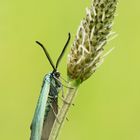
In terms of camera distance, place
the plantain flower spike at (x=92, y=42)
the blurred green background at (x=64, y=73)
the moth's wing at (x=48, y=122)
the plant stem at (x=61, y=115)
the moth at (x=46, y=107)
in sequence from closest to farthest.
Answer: the plant stem at (x=61, y=115)
the plantain flower spike at (x=92, y=42)
the moth's wing at (x=48, y=122)
the moth at (x=46, y=107)
the blurred green background at (x=64, y=73)

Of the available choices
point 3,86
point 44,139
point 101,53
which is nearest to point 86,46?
point 101,53

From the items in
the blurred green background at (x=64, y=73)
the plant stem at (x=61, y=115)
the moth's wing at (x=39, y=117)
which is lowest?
the plant stem at (x=61, y=115)

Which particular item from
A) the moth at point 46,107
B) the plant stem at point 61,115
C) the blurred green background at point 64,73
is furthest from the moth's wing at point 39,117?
the blurred green background at point 64,73

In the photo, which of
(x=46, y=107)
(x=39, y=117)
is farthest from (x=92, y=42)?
(x=46, y=107)

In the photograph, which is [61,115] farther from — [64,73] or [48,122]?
[64,73]

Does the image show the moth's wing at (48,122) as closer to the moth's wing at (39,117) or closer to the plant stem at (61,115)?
the moth's wing at (39,117)
